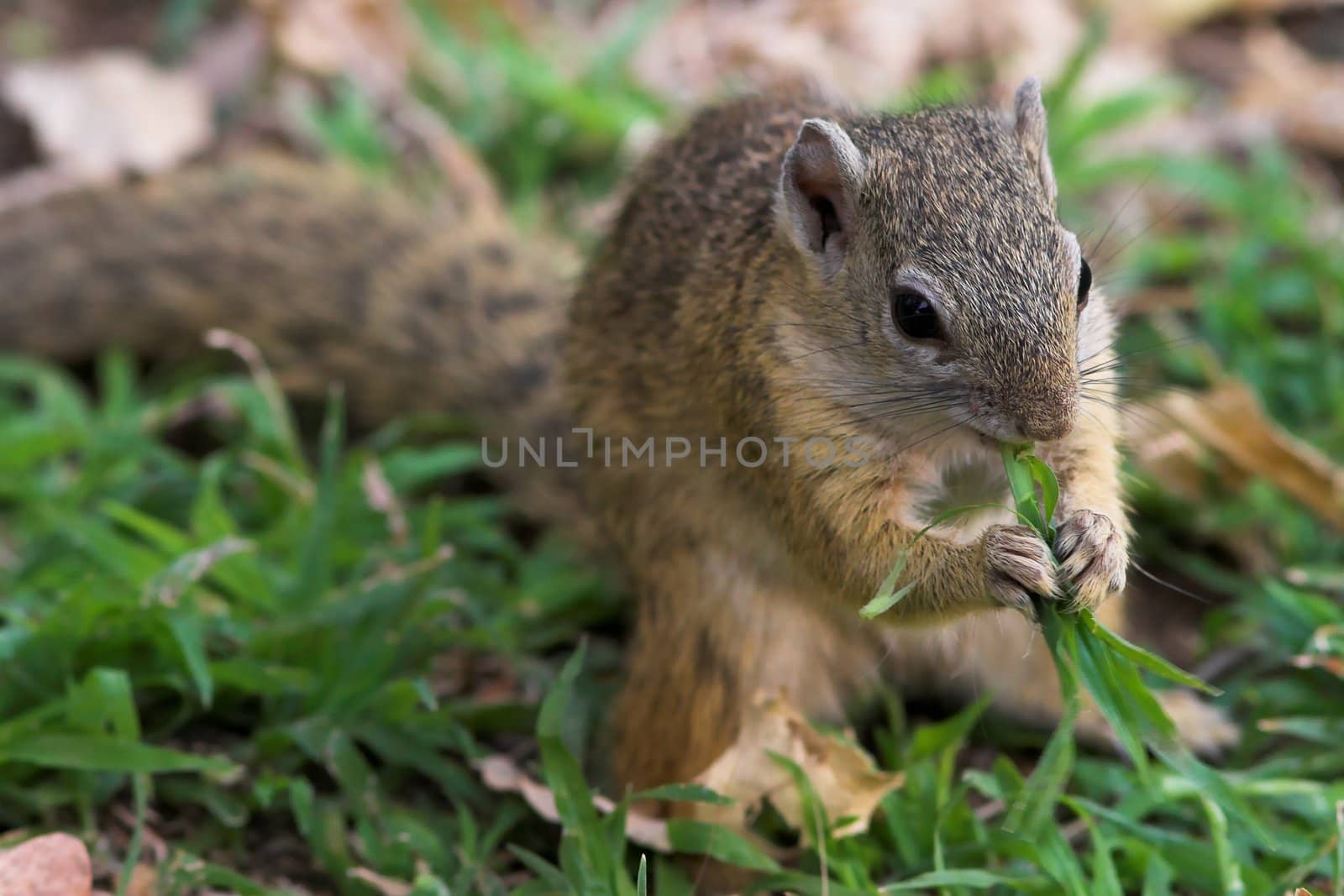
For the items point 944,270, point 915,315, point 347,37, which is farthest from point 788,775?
point 347,37

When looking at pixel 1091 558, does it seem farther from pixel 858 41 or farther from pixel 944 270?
pixel 858 41

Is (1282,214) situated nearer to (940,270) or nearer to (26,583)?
(940,270)

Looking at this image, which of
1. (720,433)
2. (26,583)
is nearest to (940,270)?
(720,433)

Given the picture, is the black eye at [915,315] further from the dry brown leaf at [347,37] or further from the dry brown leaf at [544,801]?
the dry brown leaf at [347,37]

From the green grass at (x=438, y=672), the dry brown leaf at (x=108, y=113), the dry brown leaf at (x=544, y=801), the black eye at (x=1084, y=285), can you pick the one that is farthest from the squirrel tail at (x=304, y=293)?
the black eye at (x=1084, y=285)

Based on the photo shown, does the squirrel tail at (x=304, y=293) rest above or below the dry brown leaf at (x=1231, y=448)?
above

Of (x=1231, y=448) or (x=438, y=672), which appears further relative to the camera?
(x=1231, y=448)
